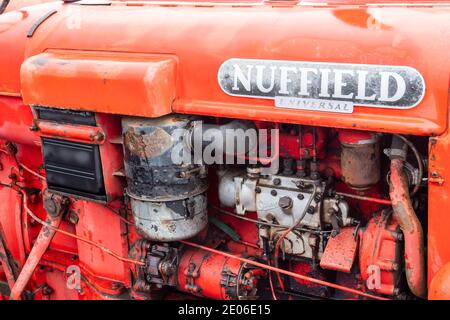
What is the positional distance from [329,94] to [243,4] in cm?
71

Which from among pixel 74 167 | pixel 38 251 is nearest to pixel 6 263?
pixel 38 251

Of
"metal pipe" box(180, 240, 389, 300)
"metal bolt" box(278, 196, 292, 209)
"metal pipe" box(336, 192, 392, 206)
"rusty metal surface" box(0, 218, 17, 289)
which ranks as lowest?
"rusty metal surface" box(0, 218, 17, 289)

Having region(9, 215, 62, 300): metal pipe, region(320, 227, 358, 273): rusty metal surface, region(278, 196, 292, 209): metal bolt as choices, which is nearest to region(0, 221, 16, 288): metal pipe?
region(9, 215, 62, 300): metal pipe

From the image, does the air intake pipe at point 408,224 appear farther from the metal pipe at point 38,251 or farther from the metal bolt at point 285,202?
the metal pipe at point 38,251

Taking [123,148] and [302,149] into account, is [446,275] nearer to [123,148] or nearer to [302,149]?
[302,149]

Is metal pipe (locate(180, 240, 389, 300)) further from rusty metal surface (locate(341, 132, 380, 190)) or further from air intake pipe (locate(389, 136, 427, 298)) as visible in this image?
rusty metal surface (locate(341, 132, 380, 190))

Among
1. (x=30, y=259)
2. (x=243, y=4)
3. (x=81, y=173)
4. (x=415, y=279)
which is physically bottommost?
(x=30, y=259)

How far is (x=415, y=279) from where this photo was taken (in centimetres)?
211

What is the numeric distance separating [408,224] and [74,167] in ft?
4.33

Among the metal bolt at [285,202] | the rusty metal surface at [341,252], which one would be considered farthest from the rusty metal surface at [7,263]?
the rusty metal surface at [341,252]

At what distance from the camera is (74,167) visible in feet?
8.57

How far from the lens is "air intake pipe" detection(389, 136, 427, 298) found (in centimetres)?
209

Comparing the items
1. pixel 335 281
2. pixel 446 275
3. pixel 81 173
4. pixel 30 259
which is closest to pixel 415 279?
pixel 446 275

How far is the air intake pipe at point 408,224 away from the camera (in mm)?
2092
